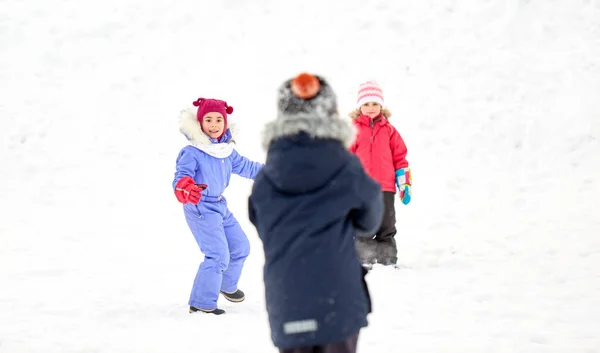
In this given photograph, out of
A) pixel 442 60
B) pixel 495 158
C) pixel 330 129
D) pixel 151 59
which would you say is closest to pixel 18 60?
pixel 151 59

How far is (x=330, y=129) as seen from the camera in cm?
259

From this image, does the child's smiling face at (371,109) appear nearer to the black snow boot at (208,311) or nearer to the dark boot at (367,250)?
the dark boot at (367,250)

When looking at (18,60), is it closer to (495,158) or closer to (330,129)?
(495,158)

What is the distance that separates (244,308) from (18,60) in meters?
9.80

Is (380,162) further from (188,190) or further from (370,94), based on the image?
(188,190)

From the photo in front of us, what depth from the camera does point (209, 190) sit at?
501cm

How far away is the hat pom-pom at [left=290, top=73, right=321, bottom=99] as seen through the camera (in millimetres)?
2633

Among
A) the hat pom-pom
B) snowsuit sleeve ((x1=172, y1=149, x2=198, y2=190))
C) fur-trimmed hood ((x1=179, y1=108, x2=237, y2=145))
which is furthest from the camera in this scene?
fur-trimmed hood ((x1=179, y1=108, x2=237, y2=145))

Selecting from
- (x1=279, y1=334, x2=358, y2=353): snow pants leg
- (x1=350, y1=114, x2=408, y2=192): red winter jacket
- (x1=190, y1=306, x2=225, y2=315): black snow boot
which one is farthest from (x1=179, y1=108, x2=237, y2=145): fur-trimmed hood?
(x1=279, y1=334, x2=358, y2=353): snow pants leg

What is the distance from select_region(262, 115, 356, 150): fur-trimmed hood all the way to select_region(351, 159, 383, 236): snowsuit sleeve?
14 centimetres

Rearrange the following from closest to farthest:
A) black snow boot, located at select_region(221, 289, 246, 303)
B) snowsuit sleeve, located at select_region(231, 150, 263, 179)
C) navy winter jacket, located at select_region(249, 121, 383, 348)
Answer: navy winter jacket, located at select_region(249, 121, 383, 348) < snowsuit sleeve, located at select_region(231, 150, 263, 179) < black snow boot, located at select_region(221, 289, 246, 303)

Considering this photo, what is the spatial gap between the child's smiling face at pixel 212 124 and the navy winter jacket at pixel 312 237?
8.50 ft

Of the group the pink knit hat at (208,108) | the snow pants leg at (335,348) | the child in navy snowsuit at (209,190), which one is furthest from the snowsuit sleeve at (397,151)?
the snow pants leg at (335,348)

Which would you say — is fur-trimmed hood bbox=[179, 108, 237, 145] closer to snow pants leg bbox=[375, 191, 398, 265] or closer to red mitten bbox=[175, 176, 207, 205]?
red mitten bbox=[175, 176, 207, 205]
